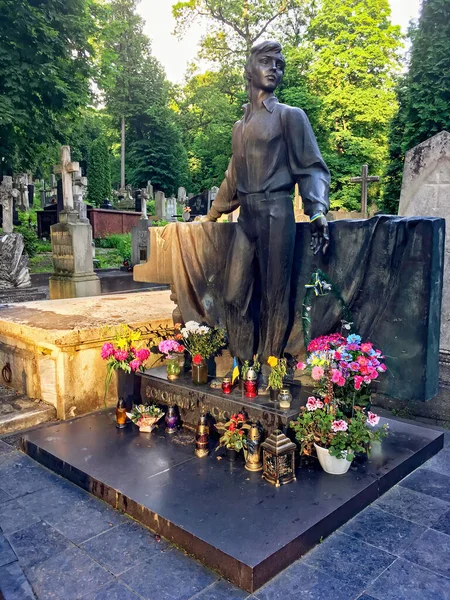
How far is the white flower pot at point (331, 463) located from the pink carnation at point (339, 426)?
0.58ft

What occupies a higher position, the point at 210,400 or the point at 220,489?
the point at 210,400

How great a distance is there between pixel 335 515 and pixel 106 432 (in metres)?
2.05

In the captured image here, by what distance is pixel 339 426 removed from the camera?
10.8 ft

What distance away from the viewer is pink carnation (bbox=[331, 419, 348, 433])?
3283mm

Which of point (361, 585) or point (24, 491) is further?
point (24, 491)

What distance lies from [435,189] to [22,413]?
4401 millimetres

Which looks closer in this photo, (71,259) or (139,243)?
(71,259)

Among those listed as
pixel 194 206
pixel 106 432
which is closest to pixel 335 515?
pixel 106 432

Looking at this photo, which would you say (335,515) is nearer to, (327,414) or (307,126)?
(327,414)

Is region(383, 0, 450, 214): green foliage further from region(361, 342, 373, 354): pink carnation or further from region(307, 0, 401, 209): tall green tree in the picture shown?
region(307, 0, 401, 209): tall green tree

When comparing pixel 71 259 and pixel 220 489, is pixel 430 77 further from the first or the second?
pixel 220 489

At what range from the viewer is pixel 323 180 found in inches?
150

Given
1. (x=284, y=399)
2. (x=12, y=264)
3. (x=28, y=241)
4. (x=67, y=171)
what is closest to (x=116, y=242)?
A: (x=28, y=241)

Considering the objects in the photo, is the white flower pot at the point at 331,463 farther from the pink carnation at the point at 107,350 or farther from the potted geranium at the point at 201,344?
the pink carnation at the point at 107,350
